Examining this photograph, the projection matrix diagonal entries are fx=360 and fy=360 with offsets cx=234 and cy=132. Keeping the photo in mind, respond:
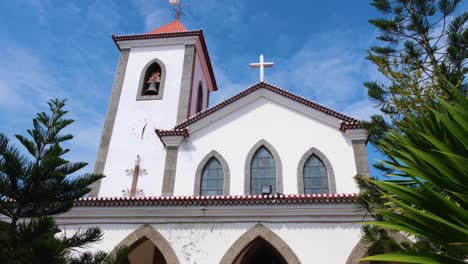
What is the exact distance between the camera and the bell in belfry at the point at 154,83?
50.5ft

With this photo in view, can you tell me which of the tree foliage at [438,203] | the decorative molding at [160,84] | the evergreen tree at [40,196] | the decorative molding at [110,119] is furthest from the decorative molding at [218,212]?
the decorative molding at [160,84]

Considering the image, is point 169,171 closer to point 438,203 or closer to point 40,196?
point 40,196

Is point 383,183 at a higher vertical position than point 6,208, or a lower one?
lower

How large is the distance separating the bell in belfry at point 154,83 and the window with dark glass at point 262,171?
236 inches

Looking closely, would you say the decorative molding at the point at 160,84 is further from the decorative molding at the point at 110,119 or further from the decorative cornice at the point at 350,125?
the decorative cornice at the point at 350,125

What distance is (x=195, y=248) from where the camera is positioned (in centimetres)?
861

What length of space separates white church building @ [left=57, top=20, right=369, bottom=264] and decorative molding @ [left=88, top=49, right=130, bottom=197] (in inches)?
1.7

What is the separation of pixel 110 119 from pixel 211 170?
218 inches

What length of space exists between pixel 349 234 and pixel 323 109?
4844 millimetres

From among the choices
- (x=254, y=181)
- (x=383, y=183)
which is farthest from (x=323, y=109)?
(x=383, y=183)

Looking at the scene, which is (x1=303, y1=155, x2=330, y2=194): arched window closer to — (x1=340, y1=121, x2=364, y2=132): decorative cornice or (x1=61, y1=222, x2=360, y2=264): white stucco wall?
(x1=340, y1=121, x2=364, y2=132): decorative cornice

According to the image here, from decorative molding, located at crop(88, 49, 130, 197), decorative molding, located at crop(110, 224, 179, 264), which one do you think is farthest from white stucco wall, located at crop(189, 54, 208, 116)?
decorative molding, located at crop(110, 224, 179, 264)

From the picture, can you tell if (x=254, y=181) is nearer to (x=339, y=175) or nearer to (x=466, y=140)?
(x=339, y=175)

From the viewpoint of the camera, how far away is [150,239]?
8773 mm
